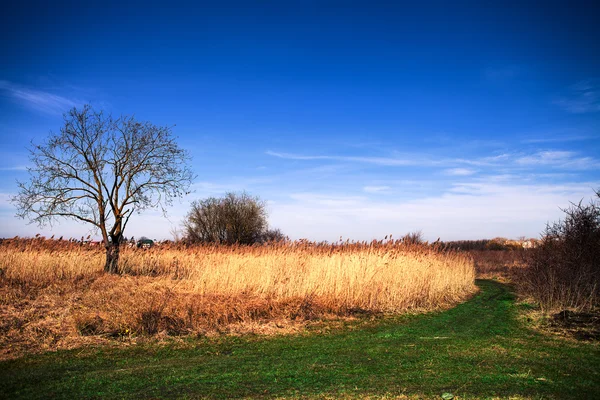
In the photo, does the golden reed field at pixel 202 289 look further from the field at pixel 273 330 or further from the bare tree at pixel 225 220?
the bare tree at pixel 225 220

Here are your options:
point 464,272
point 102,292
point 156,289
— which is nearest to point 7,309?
point 102,292

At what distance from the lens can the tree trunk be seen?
573 inches

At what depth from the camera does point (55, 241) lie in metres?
16.0

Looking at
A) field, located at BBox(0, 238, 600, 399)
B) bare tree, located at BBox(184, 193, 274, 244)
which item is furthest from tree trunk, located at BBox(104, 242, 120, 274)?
bare tree, located at BBox(184, 193, 274, 244)

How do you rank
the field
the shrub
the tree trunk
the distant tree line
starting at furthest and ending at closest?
the distant tree line
the tree trunk
the shrub
the field

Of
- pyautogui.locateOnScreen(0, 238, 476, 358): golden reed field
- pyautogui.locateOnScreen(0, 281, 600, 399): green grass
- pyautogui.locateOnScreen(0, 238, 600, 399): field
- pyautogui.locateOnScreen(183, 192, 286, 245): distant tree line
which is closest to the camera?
pyautogui.locateOnScreen(0, 281, 600, 399): green grass

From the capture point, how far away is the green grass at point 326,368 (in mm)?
5289

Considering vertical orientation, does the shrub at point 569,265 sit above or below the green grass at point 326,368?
above

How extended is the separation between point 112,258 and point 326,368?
11.0m

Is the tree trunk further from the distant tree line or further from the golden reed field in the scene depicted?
the distant tree line

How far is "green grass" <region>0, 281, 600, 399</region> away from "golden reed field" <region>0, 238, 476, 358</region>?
1.01 meters

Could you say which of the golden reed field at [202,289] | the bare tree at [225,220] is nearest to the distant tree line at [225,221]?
the bare tree at [225,220]

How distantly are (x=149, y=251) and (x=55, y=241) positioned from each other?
358 centimetres

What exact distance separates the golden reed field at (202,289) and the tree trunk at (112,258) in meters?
0.39
